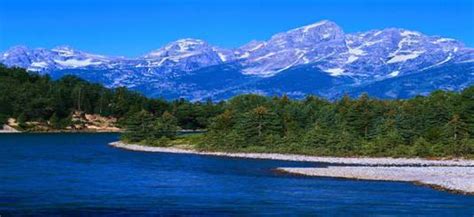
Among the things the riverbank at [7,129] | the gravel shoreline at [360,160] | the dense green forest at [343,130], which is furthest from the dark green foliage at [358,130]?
the riverbank at [7,129]

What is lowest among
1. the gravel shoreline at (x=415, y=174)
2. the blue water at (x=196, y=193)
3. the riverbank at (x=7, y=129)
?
the blue water at (x=196, y=193)

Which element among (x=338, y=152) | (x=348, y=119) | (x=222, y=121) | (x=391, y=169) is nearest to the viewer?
(x=391, y=169)

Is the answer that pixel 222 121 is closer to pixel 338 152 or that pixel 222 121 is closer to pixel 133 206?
pixel 338 152

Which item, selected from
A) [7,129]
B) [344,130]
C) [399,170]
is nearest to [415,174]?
[399,170]

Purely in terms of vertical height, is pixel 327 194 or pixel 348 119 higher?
pixel 348 119

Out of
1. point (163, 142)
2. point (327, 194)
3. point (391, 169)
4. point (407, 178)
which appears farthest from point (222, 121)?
point (327, 194)

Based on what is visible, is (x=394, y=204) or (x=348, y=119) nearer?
(x=394, y=204)

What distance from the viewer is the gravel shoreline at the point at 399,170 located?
65.8m

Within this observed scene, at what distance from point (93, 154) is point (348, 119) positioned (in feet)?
142

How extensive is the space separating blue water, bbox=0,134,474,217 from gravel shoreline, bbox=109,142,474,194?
3.04 m

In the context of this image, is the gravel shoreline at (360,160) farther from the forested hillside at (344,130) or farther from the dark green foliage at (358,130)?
the dark green foliage at (358,130)

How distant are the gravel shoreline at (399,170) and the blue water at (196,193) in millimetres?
3045

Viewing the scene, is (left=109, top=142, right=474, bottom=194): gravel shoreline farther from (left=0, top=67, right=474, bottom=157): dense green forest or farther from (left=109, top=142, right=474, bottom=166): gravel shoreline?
(left=0, top=67, right=474, bottom=157): dense green forest

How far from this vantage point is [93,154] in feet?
354
